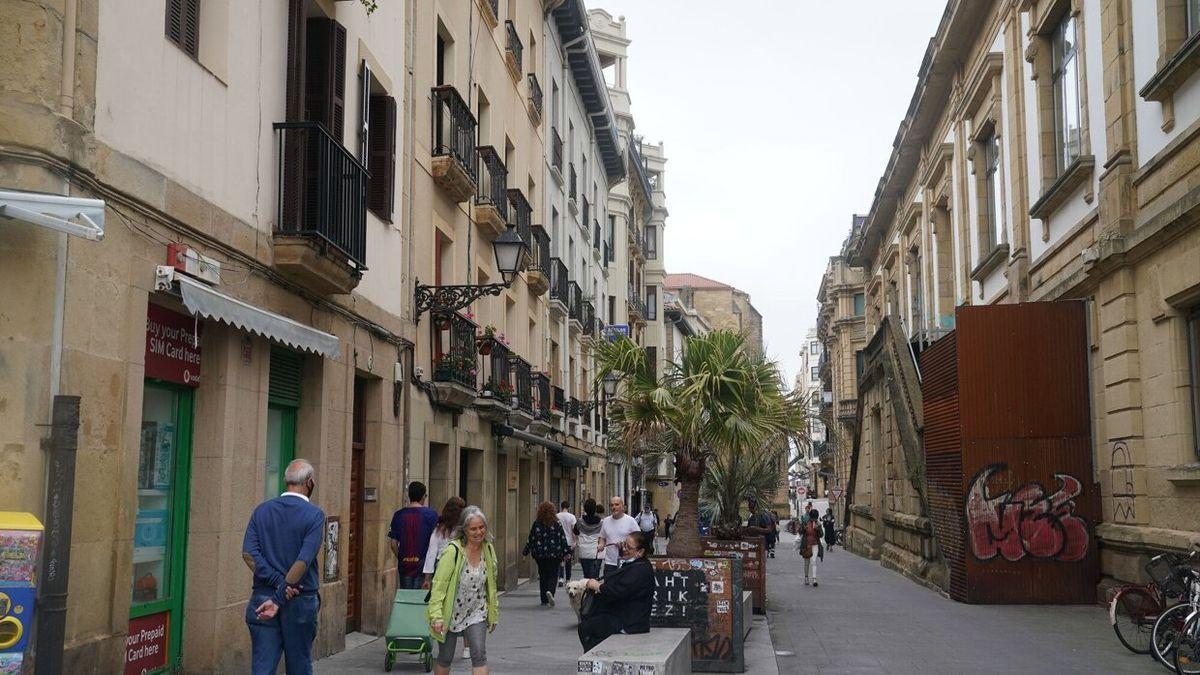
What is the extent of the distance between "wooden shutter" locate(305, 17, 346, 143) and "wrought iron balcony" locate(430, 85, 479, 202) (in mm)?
4558

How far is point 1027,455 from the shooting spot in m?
17.4

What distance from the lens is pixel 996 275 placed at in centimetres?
2350

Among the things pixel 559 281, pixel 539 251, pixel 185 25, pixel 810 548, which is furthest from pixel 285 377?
pixel 559 281

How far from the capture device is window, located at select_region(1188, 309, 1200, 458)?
44.8ft

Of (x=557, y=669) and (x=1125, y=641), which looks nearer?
(x=557, y=669)

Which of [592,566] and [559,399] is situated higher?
[559,399]

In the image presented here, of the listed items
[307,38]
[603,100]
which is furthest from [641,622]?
[603,100]

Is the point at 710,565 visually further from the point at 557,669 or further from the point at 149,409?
the point at 149,409

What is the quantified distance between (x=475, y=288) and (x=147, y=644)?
23.7 ft

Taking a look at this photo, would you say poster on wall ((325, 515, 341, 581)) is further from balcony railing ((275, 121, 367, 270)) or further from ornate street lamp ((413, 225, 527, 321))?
ornate street lamp ((413, 225, 527, 321))

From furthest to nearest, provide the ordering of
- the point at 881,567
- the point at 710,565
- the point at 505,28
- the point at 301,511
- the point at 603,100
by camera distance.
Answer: the point at 603,100, the point at 881,567, the point at 505,28, the point at 710,565, the point at 301,511

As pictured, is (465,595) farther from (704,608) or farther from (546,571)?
(546,571)

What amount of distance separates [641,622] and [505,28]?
1694 centimetres

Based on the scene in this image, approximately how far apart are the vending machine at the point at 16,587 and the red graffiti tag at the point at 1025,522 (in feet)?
46.7
